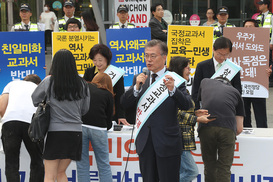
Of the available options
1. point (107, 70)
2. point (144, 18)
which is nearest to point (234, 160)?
point (107, 70)

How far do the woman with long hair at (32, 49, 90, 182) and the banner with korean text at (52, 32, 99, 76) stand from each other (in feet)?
9.22

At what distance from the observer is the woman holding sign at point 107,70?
5.64 metres

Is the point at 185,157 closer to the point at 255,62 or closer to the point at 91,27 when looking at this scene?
the point at 255,62

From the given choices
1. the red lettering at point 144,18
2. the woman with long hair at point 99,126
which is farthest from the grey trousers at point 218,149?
the red lettering at point 144,18

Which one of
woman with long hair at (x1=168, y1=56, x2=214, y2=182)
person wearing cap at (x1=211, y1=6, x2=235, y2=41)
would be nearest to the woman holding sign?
woman with long hair at (x1=168, y1=56, x2=214, y2=182)

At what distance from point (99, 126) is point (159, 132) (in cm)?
105

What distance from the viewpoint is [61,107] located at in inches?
173

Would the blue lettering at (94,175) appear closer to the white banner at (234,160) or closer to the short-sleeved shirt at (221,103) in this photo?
the white banner at (234,160)

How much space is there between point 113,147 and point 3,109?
4.20 ft

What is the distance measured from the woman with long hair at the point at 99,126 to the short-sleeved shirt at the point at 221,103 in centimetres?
99

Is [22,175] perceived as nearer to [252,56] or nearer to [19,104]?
[19,104]

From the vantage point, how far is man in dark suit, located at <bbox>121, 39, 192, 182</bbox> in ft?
13.5

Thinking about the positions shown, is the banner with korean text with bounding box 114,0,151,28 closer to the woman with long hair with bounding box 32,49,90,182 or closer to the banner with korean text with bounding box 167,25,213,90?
the banner with korean text with bounding box 167,25,213,90

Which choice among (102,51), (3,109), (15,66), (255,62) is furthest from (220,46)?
(15,66)
